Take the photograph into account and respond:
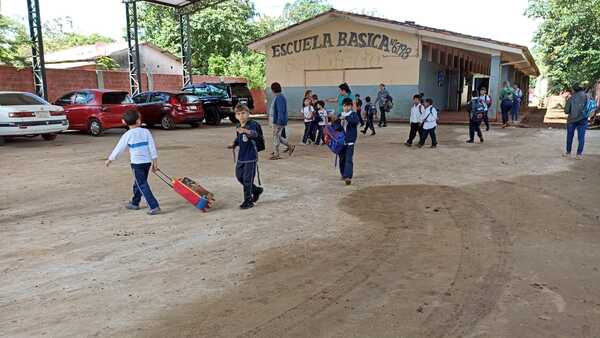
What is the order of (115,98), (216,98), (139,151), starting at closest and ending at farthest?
(139,151), (115,98), (216,98)

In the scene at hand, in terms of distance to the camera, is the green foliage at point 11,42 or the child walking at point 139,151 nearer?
the child walking at point 139,151

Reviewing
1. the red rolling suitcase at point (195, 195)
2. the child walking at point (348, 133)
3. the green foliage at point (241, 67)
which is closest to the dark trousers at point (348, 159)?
the child walking at point (348, 133)

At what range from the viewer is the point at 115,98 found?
15.5 meters

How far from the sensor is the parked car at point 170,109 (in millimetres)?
17203

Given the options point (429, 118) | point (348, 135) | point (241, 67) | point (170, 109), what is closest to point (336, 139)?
point (348, 135)

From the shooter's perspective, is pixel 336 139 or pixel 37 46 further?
pixel 37 46

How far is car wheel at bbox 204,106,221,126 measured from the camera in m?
19.1

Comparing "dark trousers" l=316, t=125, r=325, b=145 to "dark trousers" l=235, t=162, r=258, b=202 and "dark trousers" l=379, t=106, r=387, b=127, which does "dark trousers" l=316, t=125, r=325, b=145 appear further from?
"dark trousers" l=235, t=162, r=258, b=202

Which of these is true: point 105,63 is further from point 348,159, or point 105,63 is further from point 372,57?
point 348,159

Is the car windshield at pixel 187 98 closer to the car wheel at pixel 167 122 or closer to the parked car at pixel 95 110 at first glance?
the car wheel at pixel 167 122

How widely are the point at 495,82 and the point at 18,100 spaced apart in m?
16.3

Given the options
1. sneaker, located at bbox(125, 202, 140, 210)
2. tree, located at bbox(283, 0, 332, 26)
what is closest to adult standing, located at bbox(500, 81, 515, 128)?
sneaker, located at bbox(125, 202, 140, 210)

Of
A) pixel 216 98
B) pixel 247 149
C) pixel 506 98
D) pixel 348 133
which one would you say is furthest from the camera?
pixel 216 98

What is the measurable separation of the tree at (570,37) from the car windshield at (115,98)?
72.0 feet
